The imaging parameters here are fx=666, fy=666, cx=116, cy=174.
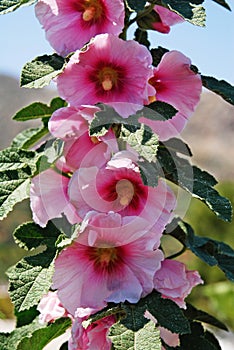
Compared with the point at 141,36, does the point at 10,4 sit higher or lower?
higher

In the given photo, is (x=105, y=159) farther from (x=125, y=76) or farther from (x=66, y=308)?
(x=66, y=308)

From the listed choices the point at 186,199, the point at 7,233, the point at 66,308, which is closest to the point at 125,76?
the point at 186,199

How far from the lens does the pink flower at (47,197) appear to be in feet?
3.43

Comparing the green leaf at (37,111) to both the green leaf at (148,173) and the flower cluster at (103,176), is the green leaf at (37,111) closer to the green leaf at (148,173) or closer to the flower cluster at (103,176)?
the flower cluster at (103,176)

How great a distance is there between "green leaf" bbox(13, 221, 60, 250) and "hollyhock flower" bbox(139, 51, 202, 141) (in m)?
0.24

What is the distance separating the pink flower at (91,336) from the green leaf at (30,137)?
0.37 metres

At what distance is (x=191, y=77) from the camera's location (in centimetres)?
107

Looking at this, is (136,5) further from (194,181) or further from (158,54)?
(194,181)

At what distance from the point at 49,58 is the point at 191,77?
9.2 inches

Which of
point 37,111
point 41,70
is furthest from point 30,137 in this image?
point 41,70

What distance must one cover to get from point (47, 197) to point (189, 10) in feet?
1.19

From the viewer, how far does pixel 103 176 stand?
3.23ft

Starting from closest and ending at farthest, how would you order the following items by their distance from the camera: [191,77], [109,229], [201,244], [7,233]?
[109,229] < [191,77] < [201,244] < [7,233]

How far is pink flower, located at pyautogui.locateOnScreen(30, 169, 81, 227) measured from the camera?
3.43 feet
